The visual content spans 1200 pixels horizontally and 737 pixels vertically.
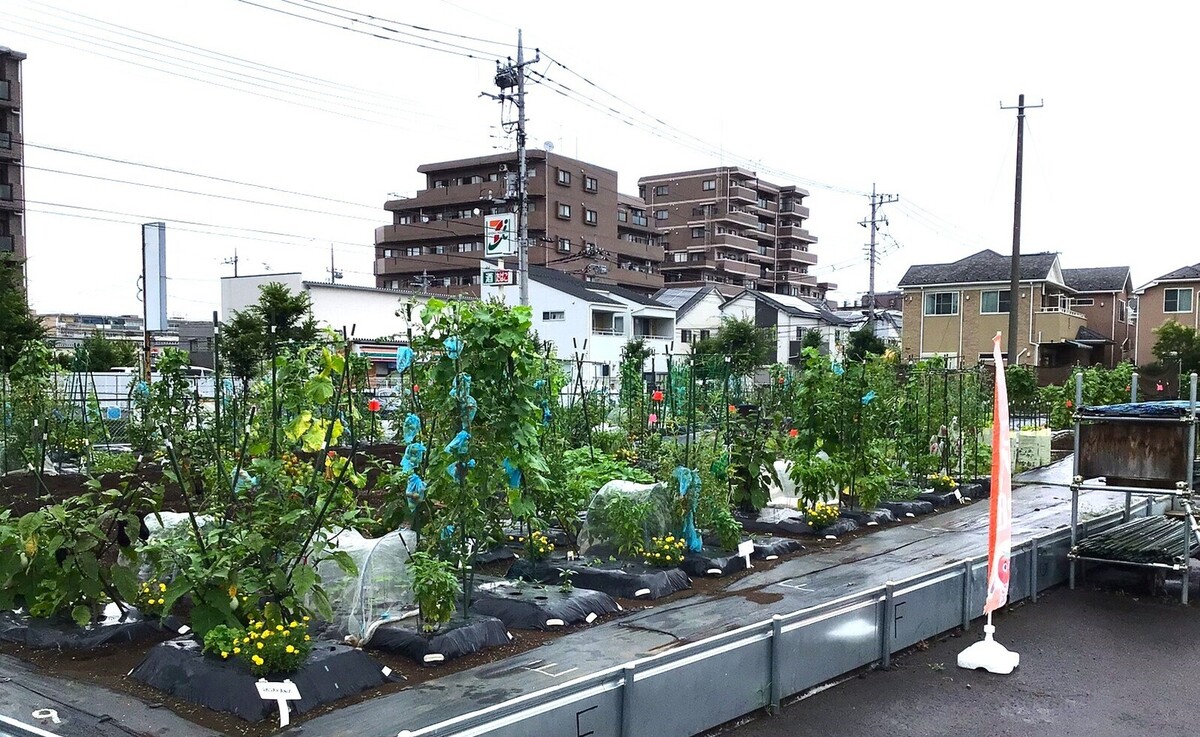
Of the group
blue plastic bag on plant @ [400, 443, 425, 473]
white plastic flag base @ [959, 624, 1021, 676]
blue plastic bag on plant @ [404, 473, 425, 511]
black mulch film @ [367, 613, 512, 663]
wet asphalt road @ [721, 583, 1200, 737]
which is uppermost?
blue plastic bag on plant @ [400, 443, 425, 473]

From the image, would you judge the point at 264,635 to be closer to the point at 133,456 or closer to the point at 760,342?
the point at 133,456

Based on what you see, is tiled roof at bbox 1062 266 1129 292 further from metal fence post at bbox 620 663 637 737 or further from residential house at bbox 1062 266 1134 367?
metal fence post at bbox 620 663 637 737

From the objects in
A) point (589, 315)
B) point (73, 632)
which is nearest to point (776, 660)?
point (73, 632)

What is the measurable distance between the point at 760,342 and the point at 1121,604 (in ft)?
127

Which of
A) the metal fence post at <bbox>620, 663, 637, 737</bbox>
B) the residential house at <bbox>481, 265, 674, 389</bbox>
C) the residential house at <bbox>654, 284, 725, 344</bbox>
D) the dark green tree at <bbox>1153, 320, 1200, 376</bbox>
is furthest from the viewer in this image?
the residential house at <bbox>654, 284, 725, 344</bbox>

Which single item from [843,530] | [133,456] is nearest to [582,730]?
[843,530]

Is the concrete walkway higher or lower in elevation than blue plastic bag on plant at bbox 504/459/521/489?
lower

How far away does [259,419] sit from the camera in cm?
720

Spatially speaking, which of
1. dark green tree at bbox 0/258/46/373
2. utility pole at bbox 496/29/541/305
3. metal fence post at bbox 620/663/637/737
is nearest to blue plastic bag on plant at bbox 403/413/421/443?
metal fence post at bbox 620/663/637/737

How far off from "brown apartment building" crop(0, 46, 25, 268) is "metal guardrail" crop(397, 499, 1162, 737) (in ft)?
155

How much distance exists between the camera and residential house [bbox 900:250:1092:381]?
3938 centimetres

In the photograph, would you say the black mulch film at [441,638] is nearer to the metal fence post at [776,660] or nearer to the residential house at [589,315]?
the metal fence post at [776,660]

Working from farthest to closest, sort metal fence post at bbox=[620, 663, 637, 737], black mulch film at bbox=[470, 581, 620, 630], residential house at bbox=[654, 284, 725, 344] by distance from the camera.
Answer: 1. residential house at bbox=[654, 284, 725, 344]
2. black mulch film at bbox=[470, 581, 620, 630]
3. metal fence post at bbox=[620, 663, 637, 737]

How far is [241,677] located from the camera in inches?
220
